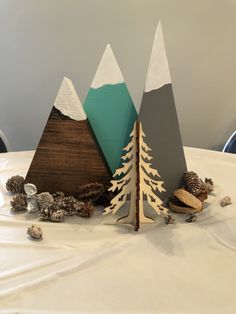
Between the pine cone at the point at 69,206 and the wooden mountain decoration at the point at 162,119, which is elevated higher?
the wooden mountain decoration at the point at 162,119

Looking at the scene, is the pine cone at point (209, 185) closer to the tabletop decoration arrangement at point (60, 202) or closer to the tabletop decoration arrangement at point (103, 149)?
the tabletop decoration arrangement at point (103, 149)

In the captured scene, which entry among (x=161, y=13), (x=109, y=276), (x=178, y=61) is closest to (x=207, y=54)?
(x=178, y=61)

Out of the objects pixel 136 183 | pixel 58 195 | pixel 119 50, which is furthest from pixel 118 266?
pixel 119 50

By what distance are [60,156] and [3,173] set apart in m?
0.33

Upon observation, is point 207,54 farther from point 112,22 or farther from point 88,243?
point 88,243

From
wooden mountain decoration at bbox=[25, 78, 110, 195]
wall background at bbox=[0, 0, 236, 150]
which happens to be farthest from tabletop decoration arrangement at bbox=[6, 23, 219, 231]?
wall background at bbox=[0, 0, 236, 150]

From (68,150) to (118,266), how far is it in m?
0.34

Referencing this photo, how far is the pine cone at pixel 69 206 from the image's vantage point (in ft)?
2.85

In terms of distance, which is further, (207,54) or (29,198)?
(207,54)

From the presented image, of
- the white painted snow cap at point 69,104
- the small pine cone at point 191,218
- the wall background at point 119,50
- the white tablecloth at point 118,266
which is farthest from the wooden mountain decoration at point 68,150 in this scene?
the wall background at point 119,50

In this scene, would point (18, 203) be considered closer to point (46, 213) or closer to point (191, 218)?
point (46, 213)

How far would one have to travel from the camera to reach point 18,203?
0.89 metres

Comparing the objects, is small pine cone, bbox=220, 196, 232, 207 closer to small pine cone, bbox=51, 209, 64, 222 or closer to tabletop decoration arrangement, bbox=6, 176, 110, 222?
tabletop decoration arrangement, bbox=6, 176, 110, 222

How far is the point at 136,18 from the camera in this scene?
76.7 inches
